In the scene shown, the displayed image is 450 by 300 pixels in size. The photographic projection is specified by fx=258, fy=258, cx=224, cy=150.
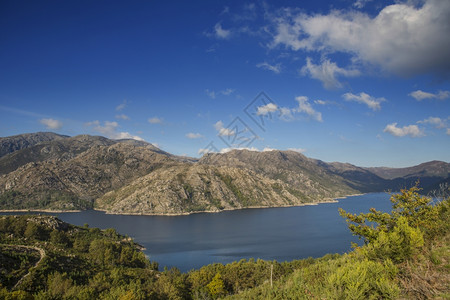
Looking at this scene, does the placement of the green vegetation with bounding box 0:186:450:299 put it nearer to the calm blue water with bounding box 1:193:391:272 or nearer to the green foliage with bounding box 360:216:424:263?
the green foliage with bounding box 360:216:424:263

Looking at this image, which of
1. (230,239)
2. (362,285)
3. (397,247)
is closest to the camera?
(362,285)

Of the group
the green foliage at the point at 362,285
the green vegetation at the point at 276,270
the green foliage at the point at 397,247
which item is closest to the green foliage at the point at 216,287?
the green vegetation at the point at 276,270

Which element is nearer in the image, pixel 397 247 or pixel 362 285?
pixel 362 285

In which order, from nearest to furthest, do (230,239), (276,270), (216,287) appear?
(216,287)
(276,270)
(230,239)

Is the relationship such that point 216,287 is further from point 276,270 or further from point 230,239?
point 230,239

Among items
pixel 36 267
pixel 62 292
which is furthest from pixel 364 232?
pixel 36 267

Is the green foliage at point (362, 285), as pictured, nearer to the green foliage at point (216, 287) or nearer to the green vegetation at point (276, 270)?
the green vegetation at point (276, 270)

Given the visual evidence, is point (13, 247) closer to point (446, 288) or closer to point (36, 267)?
point (36, 267)

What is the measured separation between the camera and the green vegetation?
44.1 ft

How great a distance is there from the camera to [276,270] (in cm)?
6431

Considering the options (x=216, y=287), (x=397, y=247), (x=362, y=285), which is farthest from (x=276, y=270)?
(x=362, y=285)

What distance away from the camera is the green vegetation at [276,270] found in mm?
13438

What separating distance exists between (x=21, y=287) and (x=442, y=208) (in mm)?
59354

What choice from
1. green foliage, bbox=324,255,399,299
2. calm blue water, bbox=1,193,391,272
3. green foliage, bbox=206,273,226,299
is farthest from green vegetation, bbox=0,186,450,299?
calm blue water, bbox=1,193,391,272
